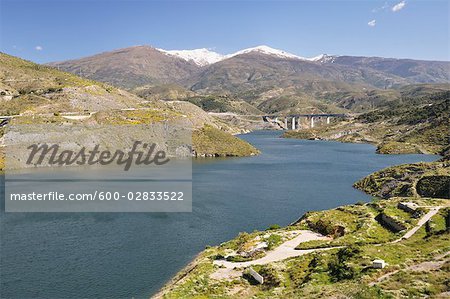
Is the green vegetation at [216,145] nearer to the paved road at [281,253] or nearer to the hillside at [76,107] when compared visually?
the hillside at [76,107]

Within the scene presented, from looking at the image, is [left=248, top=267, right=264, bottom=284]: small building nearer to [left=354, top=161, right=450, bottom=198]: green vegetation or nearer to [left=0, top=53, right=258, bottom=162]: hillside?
[left=354, top=161, right=450, bottom=198]: green vegetation

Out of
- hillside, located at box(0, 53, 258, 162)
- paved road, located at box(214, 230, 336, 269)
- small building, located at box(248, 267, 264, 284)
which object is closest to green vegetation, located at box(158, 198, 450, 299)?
small building, located at box(248, 267, 264, 284)

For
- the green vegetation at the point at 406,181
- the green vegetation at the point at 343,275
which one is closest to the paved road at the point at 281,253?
the green vegetation at the point at 343,275

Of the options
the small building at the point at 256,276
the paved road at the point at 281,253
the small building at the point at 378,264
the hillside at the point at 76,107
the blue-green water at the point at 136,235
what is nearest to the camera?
the small building at the point at 378,264

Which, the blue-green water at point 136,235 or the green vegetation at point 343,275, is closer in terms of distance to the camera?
the green vegetation at point 343,275

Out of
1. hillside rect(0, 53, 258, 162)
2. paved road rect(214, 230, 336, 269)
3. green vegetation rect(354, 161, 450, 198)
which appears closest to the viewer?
paved road rect(214, 230, 336, 269)

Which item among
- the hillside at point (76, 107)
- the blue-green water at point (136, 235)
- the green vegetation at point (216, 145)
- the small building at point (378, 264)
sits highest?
the hillside at point (76, 107)

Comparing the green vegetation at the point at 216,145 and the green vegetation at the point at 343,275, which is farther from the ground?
the green vegetation at the point at 216,145

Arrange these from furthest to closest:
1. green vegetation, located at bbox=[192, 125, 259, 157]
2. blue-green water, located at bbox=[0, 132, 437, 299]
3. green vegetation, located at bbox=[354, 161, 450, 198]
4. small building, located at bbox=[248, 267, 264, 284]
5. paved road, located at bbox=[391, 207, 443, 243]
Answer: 1. green vegetation, located at bbox=[192, 125, 259, 157]
2. green vegetation, located at bbox=[354, 161, 450, 198]
3. paved road, located at bbox=[391, 207, 443, 243]
4. blue-green water, located at bbox=[0, 132, 437, 299]
5. small building, located at bbox=[248, 267, 264, 284]
